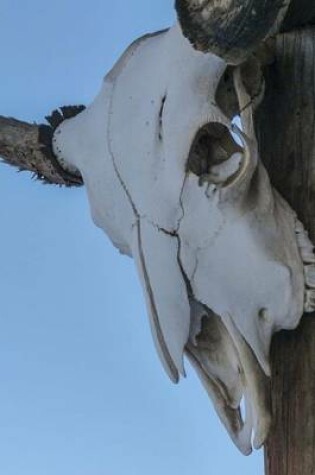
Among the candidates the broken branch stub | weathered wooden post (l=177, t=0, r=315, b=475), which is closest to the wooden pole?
weathered wooden post (l=177, t=0, r=315, b=475)

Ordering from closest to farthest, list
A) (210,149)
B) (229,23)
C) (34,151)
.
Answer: (229,23)
(210,149)
(34,151)

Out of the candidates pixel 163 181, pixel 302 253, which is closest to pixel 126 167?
pixel 163 181

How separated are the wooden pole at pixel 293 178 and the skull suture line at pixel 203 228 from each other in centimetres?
3

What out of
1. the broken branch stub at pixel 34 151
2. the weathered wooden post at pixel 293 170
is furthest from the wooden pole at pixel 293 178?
the broken branch stub at pixel 34 151

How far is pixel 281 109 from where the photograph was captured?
666 mm

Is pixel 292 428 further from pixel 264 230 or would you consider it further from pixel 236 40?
pixel 236 40

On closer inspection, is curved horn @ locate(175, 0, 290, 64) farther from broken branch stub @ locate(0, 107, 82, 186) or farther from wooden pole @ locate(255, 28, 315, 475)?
broken branch stub @ locate(0, 107, 82, 186)

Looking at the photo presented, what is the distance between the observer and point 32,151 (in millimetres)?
857

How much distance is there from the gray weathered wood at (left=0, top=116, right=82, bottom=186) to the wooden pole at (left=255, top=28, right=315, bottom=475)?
0.72 ft

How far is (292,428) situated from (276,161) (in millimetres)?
176

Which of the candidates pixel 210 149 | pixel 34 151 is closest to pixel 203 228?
pixel 210 149

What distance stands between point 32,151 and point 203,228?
28cm

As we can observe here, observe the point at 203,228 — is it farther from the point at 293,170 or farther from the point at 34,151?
Answer: the point at 34,151

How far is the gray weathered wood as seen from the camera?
2.74 feet
